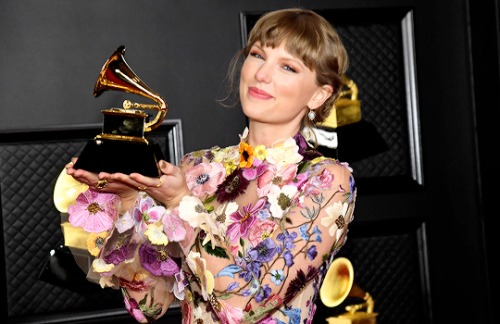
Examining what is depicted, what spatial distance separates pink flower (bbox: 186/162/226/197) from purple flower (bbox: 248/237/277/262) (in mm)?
283

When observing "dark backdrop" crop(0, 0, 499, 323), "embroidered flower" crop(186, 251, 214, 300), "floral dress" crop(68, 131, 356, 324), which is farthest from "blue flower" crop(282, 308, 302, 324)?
"dark backdrop" crop(0, 0, 499, 323)

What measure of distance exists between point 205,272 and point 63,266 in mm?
873

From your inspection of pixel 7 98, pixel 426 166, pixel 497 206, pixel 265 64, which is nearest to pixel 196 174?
pixel 265 64

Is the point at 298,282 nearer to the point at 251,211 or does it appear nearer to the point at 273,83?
the point at 251,211

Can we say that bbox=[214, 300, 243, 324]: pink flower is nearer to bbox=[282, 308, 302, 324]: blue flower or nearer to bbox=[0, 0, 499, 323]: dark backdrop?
bbox=[282, 308, 302, 324]: blue flower

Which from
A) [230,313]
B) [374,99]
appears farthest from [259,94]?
[374,99]

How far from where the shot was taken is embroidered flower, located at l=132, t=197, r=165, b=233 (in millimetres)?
1068

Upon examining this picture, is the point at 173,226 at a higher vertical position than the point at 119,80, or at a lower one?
lower

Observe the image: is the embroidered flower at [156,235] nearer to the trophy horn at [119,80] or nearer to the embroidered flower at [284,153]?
the trophy horn at [119,80]

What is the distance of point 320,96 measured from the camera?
1374 mm

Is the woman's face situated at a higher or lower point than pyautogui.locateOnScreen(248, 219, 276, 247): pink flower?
higher

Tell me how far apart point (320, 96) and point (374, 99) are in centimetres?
76

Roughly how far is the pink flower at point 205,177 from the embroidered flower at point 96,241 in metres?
0.28

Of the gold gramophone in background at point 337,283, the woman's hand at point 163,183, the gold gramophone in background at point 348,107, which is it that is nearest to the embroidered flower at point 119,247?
the woman's hand at point 163,183
